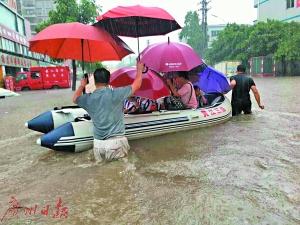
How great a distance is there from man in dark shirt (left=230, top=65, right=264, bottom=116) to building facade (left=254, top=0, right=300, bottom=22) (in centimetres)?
3371

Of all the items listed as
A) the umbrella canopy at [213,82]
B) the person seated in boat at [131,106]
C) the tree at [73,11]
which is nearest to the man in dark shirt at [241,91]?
the umbrella canopy at [213,82]

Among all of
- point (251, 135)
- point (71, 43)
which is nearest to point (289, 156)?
point (251, 135)

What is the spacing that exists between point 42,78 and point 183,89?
24.1 m

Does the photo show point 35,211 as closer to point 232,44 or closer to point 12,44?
point 12,44

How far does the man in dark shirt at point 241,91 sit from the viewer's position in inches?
322

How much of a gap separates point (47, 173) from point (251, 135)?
4022 millimetres

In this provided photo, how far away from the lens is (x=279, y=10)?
41156mm

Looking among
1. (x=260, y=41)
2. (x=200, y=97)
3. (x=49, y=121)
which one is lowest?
(x=49, y=121)

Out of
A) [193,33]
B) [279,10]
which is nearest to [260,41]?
[279,10]

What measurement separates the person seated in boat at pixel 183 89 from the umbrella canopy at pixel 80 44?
136cm

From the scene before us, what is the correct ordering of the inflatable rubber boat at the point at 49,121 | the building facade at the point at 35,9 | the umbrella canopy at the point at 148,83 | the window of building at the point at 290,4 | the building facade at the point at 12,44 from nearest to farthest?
the umbrella canopy at the point at 148,83
the inflatable rubber boat at the point at 49,121
the building facade at the point at 12,44
the window of building at the point at 290,4
the building facade at the point at 35,9

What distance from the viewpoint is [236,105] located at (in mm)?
8617

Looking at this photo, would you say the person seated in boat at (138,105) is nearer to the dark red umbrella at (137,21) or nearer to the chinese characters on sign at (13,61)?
the dark red umbrella at (137,21)

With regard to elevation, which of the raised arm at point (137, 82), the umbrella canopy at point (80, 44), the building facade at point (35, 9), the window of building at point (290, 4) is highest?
the building facade at point (35, 9)
